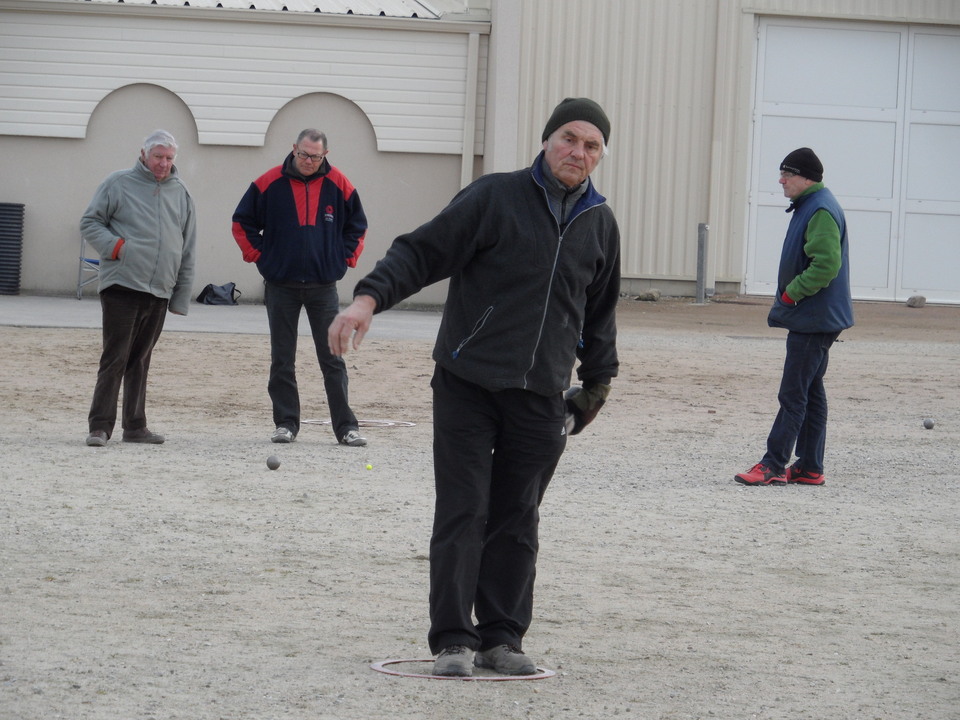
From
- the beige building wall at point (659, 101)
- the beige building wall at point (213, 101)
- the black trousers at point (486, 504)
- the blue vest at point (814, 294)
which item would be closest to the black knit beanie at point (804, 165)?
the blue vest at point (814, 294)

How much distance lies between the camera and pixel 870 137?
23484 millimetres

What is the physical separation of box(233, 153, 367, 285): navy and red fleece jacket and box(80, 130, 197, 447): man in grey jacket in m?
0.49

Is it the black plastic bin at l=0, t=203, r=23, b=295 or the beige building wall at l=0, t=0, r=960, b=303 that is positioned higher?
the beige building wall at l=0, t=0, r=960, b=303

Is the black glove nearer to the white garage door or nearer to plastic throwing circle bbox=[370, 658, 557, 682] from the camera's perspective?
plastic throwing circle bbox=[370, 658, 557, 682]

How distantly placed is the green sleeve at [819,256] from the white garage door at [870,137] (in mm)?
15496

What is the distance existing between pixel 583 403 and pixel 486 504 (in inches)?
19.7

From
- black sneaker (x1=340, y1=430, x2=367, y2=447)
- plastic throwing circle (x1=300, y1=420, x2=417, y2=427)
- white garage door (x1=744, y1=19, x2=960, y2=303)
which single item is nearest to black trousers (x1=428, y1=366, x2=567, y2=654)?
black sneaker (x1=340, y1=430, x2=367, y2=447)

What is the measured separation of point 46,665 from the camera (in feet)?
14.4

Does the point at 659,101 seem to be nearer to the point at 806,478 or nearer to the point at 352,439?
the point at 352,439

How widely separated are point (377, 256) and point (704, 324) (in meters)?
4.75

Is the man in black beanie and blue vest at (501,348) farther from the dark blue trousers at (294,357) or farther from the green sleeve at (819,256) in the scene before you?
the dark blue trousers at (294,357)

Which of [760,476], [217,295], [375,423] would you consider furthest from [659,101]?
[760,476]

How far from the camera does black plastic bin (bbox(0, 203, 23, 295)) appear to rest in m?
20.0

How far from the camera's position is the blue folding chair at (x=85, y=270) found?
19.8 meters
